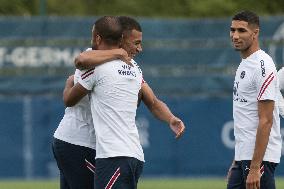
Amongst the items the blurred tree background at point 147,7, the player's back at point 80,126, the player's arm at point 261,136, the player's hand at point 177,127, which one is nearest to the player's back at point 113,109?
the player's hand at point 177,127

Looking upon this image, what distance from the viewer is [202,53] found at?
20641 millimetres

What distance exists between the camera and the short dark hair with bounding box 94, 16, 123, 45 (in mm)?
7238

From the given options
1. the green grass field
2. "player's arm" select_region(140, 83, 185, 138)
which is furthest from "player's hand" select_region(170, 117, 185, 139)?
the green grass field

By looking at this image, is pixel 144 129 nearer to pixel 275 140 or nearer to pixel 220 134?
pixel 220 134

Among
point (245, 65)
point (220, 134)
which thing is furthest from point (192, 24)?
point (245, 65)

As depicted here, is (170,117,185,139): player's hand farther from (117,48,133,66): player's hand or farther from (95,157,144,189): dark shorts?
(117,48,133,66): player's hand

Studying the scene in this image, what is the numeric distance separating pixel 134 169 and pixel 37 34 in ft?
44.3

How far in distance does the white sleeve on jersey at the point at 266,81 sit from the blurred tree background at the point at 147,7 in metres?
21.8

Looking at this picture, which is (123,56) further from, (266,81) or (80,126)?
(266,81)

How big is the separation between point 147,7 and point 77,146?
23126 mm

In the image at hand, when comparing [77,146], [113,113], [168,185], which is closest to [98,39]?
[113,113]

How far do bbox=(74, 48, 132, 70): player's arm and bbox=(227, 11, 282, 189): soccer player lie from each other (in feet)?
3.66

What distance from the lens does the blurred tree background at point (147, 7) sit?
29.8m

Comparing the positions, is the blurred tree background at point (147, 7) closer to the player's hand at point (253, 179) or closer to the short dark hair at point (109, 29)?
the player's hand at point (253, 179)
